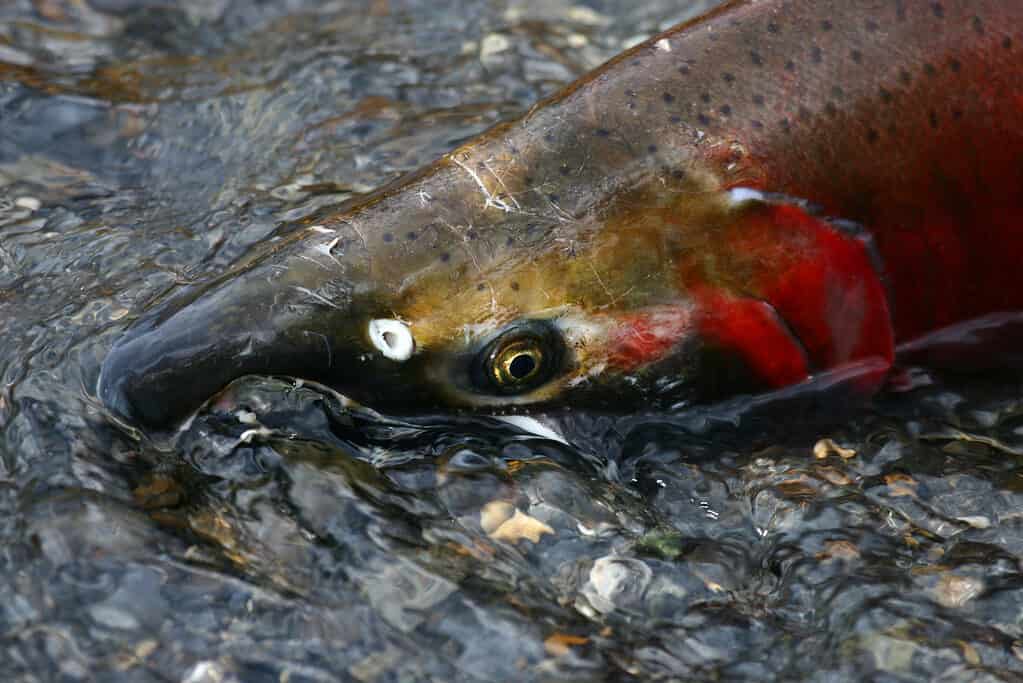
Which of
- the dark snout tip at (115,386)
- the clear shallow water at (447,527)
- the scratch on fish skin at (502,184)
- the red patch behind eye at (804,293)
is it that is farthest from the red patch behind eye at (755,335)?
the dark snout tip at (115,386)

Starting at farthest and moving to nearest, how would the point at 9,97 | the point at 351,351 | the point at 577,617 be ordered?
the point at 9,97
the point at 351,351
the point at 577,617

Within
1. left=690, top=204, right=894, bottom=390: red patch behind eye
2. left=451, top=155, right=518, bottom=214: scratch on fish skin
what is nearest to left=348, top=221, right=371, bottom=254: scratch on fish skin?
left=451, top=155, right=518, bottom=214: scratch on fish skin

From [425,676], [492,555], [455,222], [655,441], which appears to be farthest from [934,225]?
[425,676]

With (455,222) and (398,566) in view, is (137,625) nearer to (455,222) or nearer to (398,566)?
(398,566)

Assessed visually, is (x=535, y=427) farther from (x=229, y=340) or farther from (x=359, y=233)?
(x=229, y=340)

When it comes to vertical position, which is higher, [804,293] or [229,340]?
[229,340]

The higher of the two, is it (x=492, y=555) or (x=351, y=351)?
(x=351, y=351)

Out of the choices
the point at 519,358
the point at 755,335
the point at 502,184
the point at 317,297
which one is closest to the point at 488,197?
the point at 502,184
